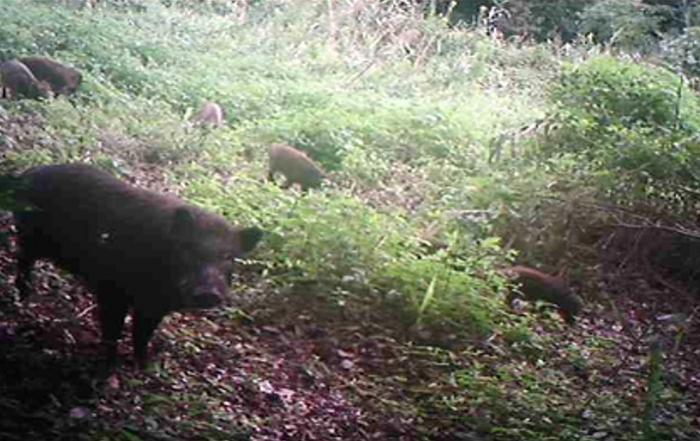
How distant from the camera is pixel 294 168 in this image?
817 centimetres

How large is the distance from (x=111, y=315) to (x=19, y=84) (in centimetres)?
381

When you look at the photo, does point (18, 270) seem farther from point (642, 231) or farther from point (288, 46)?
point (288, 46)

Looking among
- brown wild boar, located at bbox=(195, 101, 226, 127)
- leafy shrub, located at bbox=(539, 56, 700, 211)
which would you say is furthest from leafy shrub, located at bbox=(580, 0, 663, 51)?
brown wild boar, located at bbox=(195, 101, 226, 127)

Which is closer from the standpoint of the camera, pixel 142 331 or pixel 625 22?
pixel 142 331

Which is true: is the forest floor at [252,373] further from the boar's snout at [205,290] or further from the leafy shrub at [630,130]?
the leafy shrub at [630,130]

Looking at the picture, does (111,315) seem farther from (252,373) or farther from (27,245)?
(252,373)

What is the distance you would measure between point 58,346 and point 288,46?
9359 mm

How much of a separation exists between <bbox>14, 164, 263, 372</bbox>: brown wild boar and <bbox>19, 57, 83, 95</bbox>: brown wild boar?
353 centimetres

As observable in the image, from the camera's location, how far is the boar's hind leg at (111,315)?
178 inches

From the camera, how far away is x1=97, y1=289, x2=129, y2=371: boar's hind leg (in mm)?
4531

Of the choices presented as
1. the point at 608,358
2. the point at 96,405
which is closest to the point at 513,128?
the point at 608,358

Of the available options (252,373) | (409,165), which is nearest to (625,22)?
(409,165)

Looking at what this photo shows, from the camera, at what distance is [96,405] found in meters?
3.98

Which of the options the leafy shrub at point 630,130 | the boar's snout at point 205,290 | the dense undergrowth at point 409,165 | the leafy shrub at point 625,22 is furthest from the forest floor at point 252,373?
the leafy shrub at point 625,22
